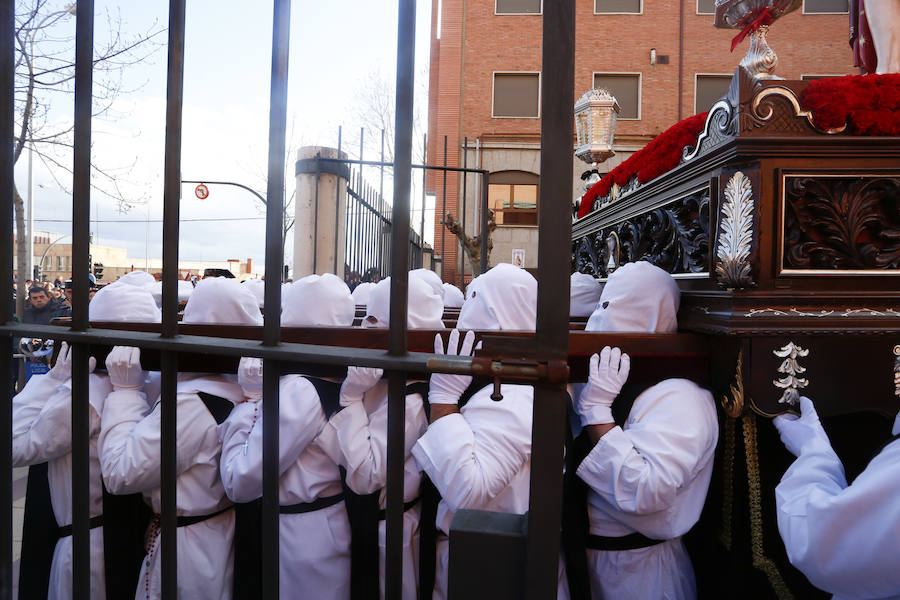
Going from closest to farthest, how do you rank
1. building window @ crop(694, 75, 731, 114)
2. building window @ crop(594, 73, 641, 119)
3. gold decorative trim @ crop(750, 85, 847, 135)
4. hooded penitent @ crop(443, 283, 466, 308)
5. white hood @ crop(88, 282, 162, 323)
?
gold decorative trim @ crop(750, 85, 847, 135) → white hood @ crop(88, 282, 162, 323) → hooded penitent @ crop(443, 283, 466, 308) → building window @ crop(694, 75, 731, 114) → building window @ crop(594, 73, 641, 119)

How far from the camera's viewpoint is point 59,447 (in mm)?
2355

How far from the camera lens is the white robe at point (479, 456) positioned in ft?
→ 6.20

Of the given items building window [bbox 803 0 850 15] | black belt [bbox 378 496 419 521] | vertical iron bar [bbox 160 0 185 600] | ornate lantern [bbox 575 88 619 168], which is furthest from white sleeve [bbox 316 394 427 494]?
building window [bbox 803 0 850 15]

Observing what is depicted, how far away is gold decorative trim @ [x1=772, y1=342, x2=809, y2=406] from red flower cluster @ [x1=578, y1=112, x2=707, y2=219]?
0.86m

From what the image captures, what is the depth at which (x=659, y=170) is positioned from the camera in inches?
102

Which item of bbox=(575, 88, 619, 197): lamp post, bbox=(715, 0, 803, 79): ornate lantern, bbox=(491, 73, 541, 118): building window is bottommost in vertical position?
bbox=(715, 0, 803, 79): ornate lantern

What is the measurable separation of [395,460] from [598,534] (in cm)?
138

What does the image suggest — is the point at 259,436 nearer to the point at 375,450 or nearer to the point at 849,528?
the point at 375,450

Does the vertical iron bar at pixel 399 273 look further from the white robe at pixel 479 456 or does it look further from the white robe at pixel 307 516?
the white robe at pixel 307 516

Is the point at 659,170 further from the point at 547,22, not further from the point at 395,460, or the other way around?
the point at 395,460

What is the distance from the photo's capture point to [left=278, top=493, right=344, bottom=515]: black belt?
2281mm

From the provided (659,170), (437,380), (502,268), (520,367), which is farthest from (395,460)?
(659,170)

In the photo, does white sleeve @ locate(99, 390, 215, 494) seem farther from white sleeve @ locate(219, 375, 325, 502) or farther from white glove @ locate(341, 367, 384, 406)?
white glove @ locate(341, 367, 384, 406)

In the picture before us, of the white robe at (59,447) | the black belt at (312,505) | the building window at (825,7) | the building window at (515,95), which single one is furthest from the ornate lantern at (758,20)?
the building window at (825,7)
